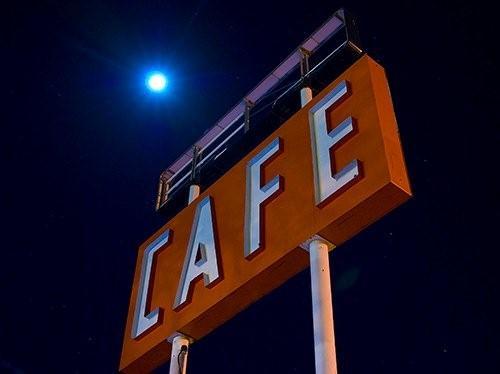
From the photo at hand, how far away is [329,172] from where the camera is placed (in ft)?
19.2

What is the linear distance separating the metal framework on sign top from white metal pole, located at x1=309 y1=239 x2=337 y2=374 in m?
2.57

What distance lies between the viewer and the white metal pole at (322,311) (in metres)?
4.72

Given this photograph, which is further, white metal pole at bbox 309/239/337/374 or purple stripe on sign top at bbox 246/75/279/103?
purple stripe on sign top at bbox 246/75/279/103

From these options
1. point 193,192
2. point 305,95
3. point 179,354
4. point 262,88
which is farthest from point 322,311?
point 262,88

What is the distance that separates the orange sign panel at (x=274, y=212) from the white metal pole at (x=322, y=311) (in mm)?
187

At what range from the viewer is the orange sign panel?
5559mm

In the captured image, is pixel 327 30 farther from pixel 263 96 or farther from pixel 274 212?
pixel 274 212

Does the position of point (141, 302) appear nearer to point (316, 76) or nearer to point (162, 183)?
point (162, 183)

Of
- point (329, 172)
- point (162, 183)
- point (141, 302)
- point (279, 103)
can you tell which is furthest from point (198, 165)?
point (329, 172)

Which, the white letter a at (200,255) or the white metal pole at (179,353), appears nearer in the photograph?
the white metal pole at (179,353)

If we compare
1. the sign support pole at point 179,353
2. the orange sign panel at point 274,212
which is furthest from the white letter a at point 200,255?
the sign support pole at point 179,353

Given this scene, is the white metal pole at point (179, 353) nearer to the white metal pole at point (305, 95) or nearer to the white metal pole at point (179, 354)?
the white metal pole at point (179, 354)

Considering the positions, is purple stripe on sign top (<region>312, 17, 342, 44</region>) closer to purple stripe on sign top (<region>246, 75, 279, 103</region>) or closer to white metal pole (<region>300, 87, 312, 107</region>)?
purple stripe on sign top (<region>246, 75, 279, 103</region>)

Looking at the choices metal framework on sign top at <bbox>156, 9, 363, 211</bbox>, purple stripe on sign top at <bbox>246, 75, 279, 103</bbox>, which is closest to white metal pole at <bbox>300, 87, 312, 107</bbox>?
metal framework on sign top at <bbox>156, 9, 363, 211</bbox>
